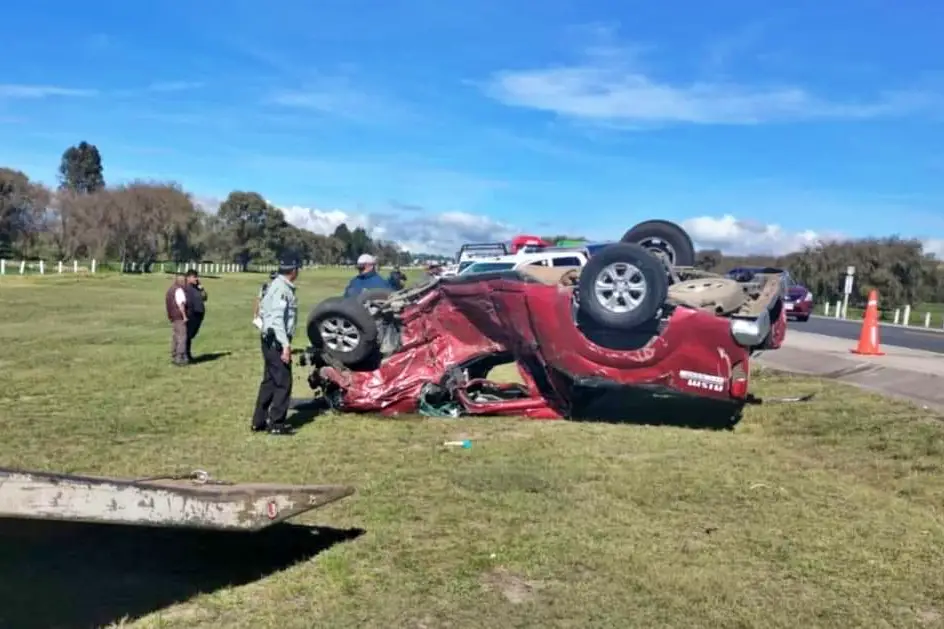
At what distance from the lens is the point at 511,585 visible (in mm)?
4234

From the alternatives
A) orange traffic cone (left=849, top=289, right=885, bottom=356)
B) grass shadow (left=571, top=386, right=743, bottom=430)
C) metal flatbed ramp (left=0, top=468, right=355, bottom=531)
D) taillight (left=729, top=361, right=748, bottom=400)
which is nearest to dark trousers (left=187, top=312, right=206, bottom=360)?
grass shadow (left=571, top=386, right=743, bottom=430)

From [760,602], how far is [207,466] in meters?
4.07

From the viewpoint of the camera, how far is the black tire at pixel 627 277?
752 centimetres

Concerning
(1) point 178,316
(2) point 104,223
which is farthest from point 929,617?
(2) point 104,223

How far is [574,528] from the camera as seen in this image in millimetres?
5105

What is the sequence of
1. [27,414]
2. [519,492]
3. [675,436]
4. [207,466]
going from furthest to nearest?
[27,414]
[675,436]
[207,466]
[519,492]

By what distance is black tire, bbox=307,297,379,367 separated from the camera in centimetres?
840

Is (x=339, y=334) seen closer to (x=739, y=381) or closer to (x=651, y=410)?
(x=651, y=410)

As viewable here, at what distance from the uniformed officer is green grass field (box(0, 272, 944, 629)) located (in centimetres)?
27

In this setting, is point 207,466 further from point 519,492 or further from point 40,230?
point 40,230

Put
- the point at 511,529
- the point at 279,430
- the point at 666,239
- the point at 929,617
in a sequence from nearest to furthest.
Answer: the point at 929,617
the point at 511,529
the point at 279,430
the point at 666,239

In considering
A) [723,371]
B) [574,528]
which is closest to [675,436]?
[723,371]

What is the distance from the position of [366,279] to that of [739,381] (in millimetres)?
4616

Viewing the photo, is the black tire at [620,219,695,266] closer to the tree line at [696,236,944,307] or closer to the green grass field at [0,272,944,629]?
the green grass field at [0,272,944,629]
